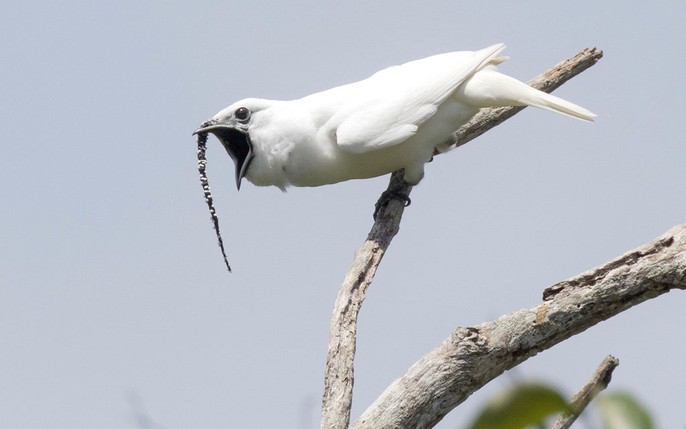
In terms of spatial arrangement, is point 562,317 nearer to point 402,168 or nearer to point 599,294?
point 599,294

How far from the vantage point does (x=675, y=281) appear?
10.9 feet

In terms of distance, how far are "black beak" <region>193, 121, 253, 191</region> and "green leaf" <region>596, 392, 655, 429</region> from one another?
484 centimetres

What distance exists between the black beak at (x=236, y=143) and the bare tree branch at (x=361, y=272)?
0.91 meters

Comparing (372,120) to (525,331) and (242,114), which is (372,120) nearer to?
(242,114)

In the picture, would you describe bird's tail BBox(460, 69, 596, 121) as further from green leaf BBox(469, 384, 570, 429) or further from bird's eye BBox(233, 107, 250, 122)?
green leaf BBox(469, 384, 570, 429)

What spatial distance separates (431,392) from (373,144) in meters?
2.13

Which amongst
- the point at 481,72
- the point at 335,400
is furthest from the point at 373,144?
the point at 335,400

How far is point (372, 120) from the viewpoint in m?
5.27

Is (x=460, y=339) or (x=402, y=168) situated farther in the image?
(x=402, y=168)

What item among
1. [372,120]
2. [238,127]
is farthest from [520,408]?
[238,127]

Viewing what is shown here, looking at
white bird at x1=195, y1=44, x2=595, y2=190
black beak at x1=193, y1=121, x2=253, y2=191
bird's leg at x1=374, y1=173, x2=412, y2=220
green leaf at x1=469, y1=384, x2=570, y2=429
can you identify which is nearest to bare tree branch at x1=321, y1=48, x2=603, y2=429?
bird's leg at x1=374, y1=173, x2=412, y2=220

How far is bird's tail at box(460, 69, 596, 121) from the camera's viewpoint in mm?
5316

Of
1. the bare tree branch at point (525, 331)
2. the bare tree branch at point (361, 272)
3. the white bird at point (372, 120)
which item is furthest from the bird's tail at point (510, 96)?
the bare tree branch at point (525, 331)

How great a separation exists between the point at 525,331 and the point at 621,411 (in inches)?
105
